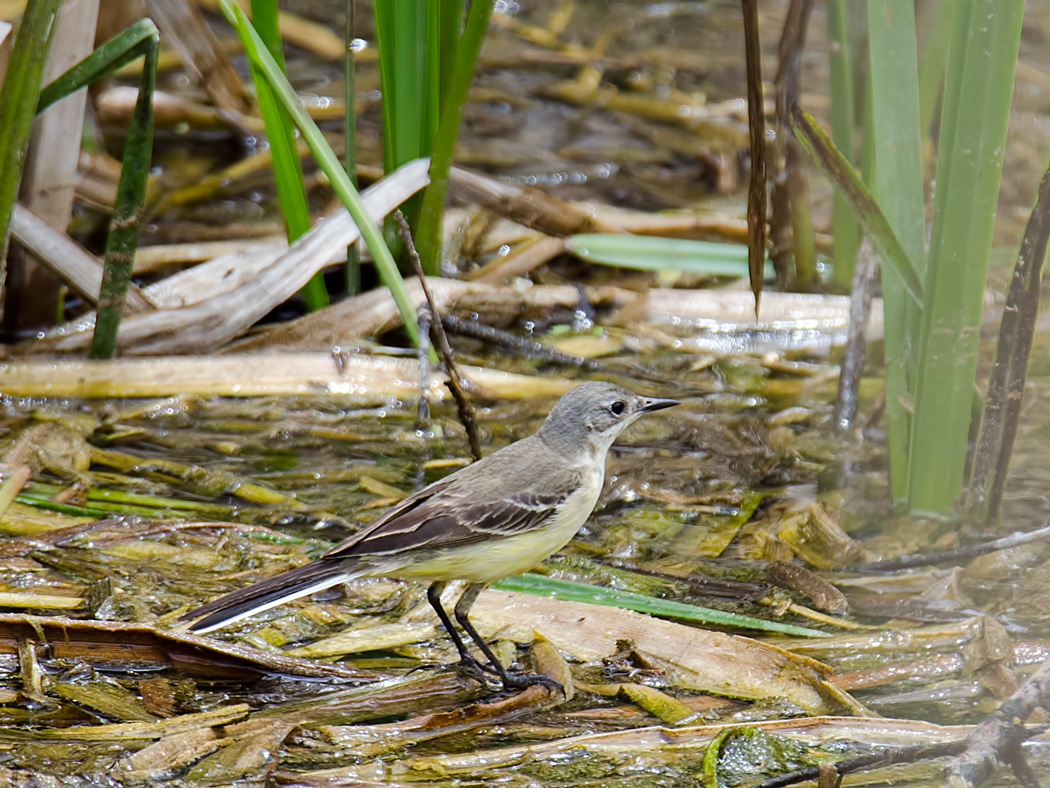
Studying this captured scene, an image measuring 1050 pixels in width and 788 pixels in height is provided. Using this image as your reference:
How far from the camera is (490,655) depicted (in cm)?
417

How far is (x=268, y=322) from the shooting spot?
6.75 meters

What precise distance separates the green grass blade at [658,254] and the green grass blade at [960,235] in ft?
8.54

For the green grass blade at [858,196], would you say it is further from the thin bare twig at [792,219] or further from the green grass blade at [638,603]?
the thin bare twig at [792,219]

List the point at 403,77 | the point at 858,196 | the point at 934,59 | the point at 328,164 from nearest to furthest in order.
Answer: the point at 858,196
the point at 328,164
the point at 934,59
the point at 403,77

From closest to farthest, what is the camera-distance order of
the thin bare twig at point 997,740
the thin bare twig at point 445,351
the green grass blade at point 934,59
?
the thin bare twig at point 997,740 < the thin bare twig at point 445,351 < the green grass blade at point 934,59

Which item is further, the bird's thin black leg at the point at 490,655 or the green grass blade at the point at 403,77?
the green grass blade at the point at 403,77

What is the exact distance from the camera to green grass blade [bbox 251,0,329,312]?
18.5 feet

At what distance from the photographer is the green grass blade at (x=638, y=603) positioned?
4344mm

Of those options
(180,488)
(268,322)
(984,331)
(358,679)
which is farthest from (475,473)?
(984,331)

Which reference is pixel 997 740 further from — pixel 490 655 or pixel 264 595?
pixel 264 595

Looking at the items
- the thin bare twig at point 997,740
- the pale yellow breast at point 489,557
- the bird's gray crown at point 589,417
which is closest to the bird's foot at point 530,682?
the pale yellow breast at point 489,557

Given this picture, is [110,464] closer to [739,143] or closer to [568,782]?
[568,782]

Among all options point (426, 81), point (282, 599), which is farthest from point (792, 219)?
point (282, 599)

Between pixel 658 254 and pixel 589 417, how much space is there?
9.04 ft
